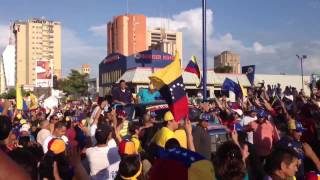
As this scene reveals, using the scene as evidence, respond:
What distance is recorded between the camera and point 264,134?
30.9 ft

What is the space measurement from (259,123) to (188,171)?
746cm

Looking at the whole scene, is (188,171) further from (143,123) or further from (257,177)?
(143,123)

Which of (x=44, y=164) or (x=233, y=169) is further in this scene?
(x=44, y=164)

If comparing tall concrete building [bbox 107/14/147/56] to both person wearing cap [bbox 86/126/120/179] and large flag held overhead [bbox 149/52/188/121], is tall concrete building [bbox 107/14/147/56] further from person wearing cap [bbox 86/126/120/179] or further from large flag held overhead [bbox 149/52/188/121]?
person wearing cap [bbox 86/126/120/179]

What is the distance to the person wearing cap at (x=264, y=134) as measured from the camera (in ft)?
30.6

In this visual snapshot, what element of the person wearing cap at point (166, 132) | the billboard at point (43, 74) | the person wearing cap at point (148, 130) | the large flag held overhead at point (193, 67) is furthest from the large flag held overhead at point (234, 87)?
the billboard at point (43, 74)

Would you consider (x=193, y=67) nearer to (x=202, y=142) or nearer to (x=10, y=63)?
(x=202, y=142)

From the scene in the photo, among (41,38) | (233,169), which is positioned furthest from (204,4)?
(41,38)

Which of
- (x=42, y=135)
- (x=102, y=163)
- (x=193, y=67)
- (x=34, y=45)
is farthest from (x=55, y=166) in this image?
(x=34, y=45)

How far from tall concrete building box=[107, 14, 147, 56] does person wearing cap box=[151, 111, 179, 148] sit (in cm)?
10408

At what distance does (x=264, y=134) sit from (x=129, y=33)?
104 meters

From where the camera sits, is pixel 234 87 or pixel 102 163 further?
pixel 234 87

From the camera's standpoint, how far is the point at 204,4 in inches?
523

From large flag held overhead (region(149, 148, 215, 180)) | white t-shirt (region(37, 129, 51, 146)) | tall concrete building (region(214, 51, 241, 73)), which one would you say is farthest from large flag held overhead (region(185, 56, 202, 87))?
tall concrete building (region(214, 51, 241, 73))
